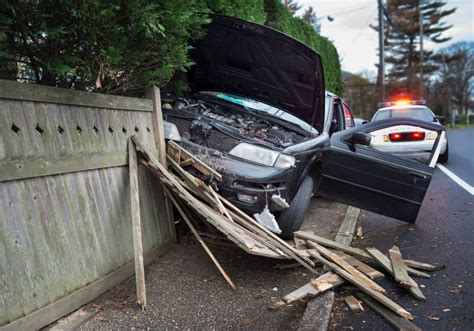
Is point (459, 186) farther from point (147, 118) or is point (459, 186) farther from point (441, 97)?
point (441, 97)

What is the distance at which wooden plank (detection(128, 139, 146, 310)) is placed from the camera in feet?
11.0

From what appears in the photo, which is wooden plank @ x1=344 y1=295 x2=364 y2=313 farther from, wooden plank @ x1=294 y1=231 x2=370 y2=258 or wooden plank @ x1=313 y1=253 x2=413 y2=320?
wooden plank @ x1=294 y1=231 x2=370 y2=258

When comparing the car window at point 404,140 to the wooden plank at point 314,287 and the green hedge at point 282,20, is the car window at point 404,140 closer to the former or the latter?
the green hedge at point 282,20

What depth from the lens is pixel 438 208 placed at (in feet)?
23.0

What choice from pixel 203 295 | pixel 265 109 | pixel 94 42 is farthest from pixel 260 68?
pixel 203 295

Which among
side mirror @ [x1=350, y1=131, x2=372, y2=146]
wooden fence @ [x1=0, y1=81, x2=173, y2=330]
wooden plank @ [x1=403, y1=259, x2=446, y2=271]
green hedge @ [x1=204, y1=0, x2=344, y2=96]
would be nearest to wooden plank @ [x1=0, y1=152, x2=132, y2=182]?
wooden fence @ [x1=0, y1=81, x2=173, y2=330]

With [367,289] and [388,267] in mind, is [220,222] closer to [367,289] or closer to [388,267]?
[367,289]

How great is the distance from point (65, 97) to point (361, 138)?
12.7 feet

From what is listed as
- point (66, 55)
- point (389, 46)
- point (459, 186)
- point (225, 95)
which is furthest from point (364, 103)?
point (66, 55)

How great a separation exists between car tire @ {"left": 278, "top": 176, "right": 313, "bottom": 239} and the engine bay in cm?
61

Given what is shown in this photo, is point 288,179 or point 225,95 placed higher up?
point 225,95

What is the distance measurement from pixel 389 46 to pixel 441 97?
9.91 meters

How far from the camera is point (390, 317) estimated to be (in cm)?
330

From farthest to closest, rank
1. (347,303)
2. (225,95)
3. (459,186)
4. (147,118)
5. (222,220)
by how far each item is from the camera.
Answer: (459,186) → (225,95) → (147,118) → (222,220) → (347,303)
